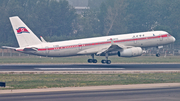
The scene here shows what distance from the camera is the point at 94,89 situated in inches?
1046

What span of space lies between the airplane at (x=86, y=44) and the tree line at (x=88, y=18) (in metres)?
46.5

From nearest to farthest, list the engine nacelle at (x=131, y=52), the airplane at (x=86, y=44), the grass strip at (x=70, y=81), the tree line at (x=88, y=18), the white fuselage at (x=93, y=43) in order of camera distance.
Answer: the grass strip at (x=70, y=81) < the airplane at (x=86, y=44) < the white fuselage at (x=93, y=43) < the engine nacelle at (x=131, y=52) < the tree line at (x=88, y=18)

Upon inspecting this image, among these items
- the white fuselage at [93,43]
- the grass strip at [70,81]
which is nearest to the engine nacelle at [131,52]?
the white fuselage at [93,43]

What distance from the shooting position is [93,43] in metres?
53.6

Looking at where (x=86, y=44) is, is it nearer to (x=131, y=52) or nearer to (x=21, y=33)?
(x=131, y=52)

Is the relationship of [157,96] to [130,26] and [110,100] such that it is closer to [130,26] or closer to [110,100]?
[110,100]

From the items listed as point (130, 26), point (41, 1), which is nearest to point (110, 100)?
point (130, 26)

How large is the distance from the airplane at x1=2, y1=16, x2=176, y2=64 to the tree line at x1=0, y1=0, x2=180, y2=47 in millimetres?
46519

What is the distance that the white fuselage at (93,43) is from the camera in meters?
50.9

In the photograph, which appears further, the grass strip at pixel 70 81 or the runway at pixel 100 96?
the grass strip at pixel 70 81

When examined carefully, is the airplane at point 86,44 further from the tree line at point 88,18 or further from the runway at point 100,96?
the tree line at point 88,18

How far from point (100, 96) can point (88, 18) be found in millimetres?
98303

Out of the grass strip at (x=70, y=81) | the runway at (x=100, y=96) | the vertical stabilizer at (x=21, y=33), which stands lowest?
the runway at (x=100, y=96)

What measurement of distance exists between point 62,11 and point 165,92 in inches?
3658
